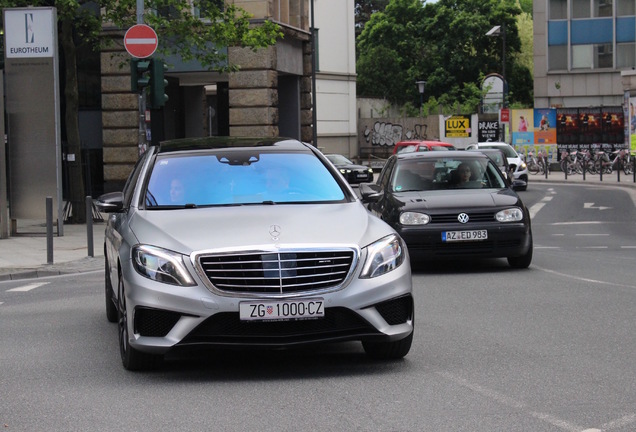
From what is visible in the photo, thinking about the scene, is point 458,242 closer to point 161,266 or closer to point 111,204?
point 111,204

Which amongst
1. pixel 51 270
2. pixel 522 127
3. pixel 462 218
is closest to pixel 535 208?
pixel 462 218

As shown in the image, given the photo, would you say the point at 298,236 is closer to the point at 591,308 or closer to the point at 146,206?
the point at 146,206

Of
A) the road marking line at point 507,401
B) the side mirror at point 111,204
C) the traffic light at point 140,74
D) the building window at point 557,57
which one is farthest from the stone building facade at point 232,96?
the building window at point 557,57

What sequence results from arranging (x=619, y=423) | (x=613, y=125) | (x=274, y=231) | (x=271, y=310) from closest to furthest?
(x=619, y=423) < (x=271, y=310) < (x=274, y=231) < (x=613, y=125)

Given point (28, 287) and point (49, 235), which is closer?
point (28, 287)

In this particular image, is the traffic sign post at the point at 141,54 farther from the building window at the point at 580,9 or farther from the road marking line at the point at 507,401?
the building window at the point at 580,9

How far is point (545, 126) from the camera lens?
59406 mm

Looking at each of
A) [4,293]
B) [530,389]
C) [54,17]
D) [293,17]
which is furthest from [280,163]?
[293,17]

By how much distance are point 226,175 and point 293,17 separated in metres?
28.7

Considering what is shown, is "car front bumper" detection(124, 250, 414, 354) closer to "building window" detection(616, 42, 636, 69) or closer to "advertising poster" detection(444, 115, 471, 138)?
"advertising poster" detection(444, 115, 471, 138)

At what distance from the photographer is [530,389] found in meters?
6.86

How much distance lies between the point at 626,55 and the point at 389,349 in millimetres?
64394

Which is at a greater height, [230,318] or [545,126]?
[545,126]

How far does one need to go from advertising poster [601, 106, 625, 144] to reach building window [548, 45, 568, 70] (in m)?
11.6
